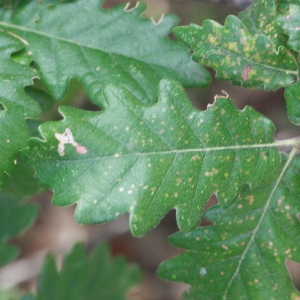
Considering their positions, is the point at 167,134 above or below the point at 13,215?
above

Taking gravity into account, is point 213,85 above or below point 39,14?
below

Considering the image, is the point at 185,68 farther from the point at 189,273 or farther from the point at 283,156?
the point at 189,273

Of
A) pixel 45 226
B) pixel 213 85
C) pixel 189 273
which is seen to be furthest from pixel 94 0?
pixel 45 226

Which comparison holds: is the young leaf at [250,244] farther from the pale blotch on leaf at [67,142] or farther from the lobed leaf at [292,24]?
the pale blotch on leaf at [67,142]

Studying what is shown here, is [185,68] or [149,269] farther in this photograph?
[149,269]

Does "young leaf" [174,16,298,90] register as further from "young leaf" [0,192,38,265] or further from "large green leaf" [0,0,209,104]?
"young leaf" [0,192,38,265]

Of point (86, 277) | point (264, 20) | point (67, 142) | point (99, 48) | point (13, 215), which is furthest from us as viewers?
point (86, 277)

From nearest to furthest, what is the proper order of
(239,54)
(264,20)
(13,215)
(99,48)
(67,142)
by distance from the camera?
1. (67,142)
2. (239,54)
3. (264,20)
4. (99,48)
5. (13,215)

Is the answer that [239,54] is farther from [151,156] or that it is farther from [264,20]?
[151,156]

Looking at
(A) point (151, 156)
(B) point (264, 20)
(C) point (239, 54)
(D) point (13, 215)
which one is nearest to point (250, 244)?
(A) point (151, 156)
